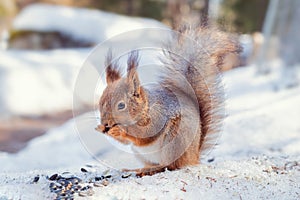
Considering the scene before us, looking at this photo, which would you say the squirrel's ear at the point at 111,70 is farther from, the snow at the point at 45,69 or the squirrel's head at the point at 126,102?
the snow at the point at 45,69

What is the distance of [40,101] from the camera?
4.63 metres

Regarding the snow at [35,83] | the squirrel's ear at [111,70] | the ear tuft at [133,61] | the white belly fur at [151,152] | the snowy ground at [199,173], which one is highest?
the ear tuft at [133,61]

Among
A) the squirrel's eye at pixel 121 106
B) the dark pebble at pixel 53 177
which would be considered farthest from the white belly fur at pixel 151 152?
the dark pebble at pixel 53 177

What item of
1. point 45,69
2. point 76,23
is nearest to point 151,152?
point 45,69

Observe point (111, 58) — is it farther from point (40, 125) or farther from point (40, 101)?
point (40, 101)

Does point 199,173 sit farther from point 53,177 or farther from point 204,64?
point 53,177

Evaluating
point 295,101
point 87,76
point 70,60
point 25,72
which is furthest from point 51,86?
point 87,76

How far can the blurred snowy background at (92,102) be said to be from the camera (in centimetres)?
144

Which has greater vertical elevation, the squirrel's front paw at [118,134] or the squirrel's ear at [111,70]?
the squirrel's ear at [111,70]

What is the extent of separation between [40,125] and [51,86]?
109 cm

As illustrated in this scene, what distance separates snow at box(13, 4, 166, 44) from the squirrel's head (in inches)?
230

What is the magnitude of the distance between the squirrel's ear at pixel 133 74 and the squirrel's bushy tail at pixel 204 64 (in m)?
0.13

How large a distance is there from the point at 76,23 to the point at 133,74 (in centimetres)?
636

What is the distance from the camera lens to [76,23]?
289 inches
